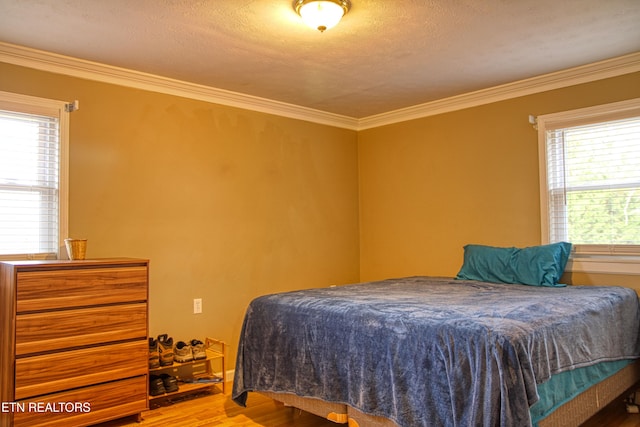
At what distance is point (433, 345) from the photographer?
6.57 feet

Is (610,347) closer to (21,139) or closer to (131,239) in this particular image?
(131,239)

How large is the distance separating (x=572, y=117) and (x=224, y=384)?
315 cm

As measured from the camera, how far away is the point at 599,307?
2.58 metres

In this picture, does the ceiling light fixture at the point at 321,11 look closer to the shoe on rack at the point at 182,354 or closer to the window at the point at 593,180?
the window at the point at 593,180

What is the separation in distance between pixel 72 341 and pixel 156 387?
72 centimetres

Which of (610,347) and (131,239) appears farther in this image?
(131,239)

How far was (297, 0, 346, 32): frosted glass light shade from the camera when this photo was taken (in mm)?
2303

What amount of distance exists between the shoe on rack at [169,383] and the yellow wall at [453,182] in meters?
2.23

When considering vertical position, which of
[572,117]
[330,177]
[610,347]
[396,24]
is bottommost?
[610,347]

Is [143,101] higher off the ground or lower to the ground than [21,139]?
higher

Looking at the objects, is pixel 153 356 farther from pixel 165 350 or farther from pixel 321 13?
pixel 321 13

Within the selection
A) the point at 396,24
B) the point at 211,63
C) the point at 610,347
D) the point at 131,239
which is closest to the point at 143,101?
the point at 211,63

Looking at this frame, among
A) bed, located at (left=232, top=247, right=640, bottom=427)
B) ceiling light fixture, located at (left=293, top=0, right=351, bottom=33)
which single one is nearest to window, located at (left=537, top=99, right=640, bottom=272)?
bed, located at (left=232, top=247, right=640, bottom=427)

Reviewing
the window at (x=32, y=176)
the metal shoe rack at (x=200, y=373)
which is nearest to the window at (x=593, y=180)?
the metal shoe rack at (x=200, y=373)
